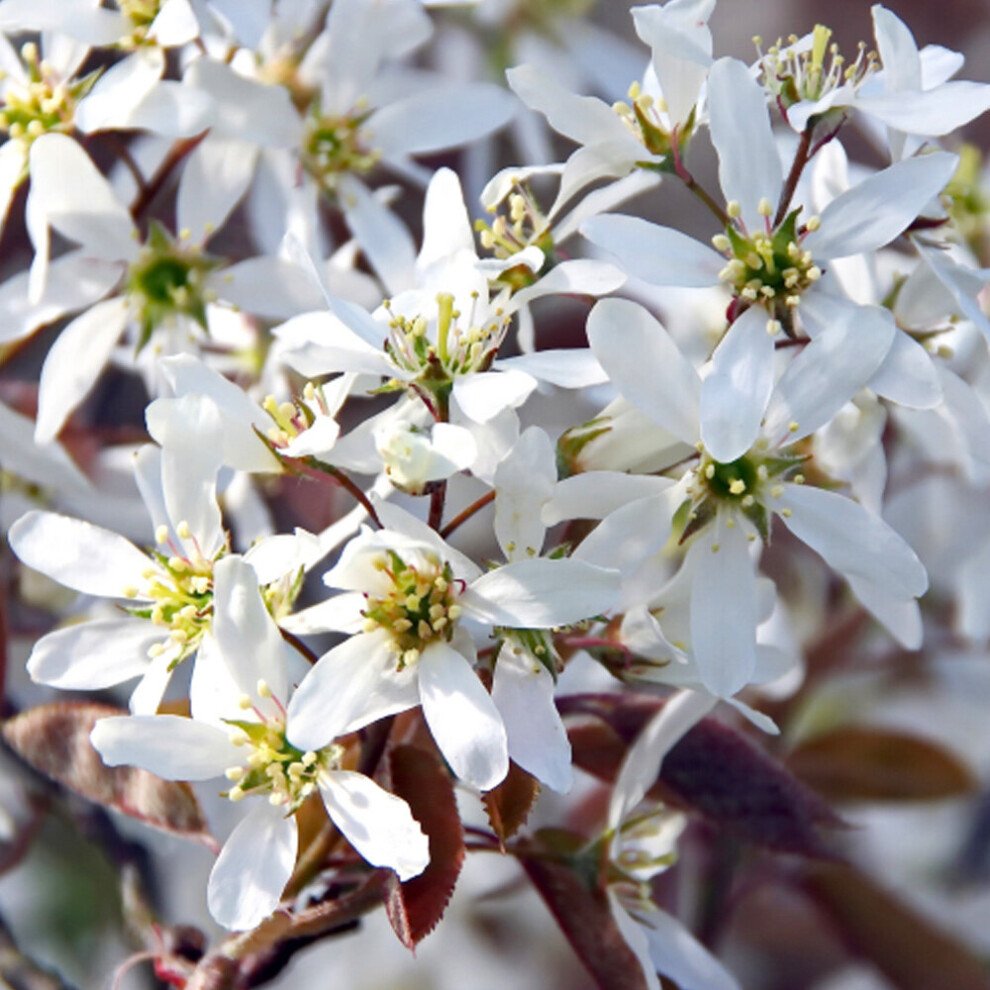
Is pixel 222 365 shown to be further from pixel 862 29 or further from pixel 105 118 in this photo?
pixel 862 29

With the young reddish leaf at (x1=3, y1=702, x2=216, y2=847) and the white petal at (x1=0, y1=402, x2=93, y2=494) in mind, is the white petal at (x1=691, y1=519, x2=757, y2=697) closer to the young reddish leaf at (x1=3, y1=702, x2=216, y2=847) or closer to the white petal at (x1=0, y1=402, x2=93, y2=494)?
the young reddish leaf at (x1=3, y1=702, x2=216, y2=847)

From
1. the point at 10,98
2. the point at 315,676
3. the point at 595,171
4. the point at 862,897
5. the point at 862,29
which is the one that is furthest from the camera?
the point at 862,29

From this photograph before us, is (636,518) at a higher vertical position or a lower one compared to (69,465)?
higher

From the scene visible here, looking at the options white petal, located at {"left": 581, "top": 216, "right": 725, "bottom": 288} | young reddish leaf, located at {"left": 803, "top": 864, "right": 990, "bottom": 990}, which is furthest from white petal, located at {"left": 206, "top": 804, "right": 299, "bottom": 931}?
young reddish leaf, located at {"left": 803, "top": 864, "right": 990, "bottom": 990}

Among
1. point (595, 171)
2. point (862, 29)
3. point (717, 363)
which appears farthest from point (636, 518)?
point (862, 29)

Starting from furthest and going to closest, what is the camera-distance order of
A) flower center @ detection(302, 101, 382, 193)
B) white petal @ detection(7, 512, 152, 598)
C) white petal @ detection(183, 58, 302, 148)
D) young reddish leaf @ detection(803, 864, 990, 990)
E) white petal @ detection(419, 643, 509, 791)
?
1. young reddish leaf @ detection(803, 864, 990, 990)
2. flower center @ detection(302, 101, 382, 193)
3. white petal @ detection(183, 58, 302, 148)
4. white petal @ detection(7, 512, 152, 598)
5. white petal @ detection(419, 643, 509, 791)

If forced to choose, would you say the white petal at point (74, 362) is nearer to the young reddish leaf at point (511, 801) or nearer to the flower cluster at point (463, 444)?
the flower cluster at point (463, 444)

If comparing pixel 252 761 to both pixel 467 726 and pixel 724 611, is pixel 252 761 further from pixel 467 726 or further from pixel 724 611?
pixel 724 611
